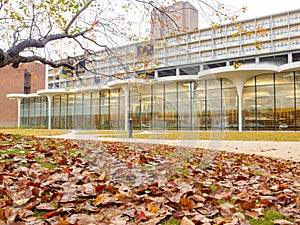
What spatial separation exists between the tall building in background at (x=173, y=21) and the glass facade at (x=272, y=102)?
19.5 m

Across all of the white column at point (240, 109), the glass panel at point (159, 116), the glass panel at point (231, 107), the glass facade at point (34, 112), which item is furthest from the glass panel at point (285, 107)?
the glass facade at point (34, 112)

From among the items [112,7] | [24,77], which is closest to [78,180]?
[112,7]

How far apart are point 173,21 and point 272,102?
20.4 m

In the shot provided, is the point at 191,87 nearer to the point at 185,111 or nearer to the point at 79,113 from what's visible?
the point at 185,111

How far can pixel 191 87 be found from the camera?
20.4 feet

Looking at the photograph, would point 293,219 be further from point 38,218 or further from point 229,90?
point 229,90

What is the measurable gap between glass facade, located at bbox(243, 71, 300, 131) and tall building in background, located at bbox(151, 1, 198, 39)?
19.5 metres

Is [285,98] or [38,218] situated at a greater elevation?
[285,98]

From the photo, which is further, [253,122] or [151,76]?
[253,122]

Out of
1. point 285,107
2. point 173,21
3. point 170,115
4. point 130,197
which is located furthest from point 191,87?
point 285,107

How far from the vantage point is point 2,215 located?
5.30 feet

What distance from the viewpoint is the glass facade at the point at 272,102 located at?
2208 cm

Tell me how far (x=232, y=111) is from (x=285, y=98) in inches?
183

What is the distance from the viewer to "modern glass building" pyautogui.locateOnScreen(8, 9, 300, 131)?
436 cm
